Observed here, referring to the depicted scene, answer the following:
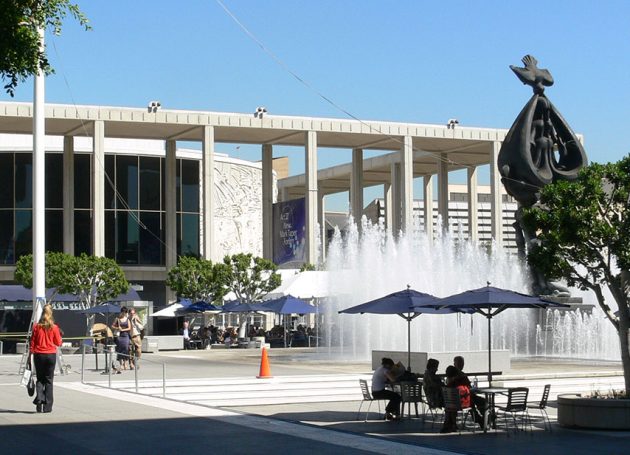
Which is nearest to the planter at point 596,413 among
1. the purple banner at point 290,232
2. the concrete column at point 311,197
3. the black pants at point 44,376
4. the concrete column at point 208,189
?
the black pants at point 44,376

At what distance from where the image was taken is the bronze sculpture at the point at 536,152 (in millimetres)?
37062

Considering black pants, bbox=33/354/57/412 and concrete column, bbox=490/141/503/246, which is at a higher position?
concrete column, bbox=490/141/503/246

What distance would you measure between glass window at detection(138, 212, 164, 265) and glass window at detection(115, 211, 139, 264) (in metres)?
0.40

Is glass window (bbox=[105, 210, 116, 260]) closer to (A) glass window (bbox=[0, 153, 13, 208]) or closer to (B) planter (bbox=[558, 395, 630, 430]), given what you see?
(A) glass window (bbox=[0, 153, 13, 208])

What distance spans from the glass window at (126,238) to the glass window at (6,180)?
6678 mm

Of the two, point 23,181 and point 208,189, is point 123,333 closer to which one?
point 208,189

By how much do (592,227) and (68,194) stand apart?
5486 centimetres

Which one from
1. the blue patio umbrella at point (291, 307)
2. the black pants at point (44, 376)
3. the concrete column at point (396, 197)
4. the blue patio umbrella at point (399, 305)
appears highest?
Result: the concrete column at point (396, 197)

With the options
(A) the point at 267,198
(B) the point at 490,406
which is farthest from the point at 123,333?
(A) the point at 267,198

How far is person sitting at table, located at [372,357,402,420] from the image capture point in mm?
17031

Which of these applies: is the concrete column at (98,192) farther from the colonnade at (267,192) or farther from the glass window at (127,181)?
the glass window at (127,181)

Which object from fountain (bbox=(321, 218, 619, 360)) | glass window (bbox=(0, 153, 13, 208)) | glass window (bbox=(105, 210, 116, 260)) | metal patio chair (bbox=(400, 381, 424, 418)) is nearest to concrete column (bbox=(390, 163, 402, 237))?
glass window (bbox=(105, 210, 116, 260))

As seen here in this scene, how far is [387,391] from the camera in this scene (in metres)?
17.2

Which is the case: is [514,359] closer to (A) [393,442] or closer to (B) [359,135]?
(A) [393,442]
